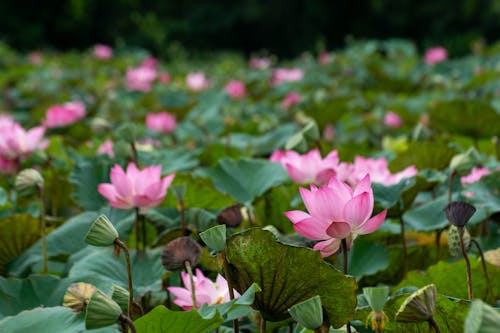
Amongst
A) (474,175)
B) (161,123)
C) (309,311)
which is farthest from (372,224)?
(161,123)

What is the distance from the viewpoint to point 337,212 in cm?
89

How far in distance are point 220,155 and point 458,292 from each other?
3.30 feet

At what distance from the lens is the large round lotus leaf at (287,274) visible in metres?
0.85

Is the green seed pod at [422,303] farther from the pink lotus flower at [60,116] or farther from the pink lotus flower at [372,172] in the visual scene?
the pink lotus flower at [60,116]

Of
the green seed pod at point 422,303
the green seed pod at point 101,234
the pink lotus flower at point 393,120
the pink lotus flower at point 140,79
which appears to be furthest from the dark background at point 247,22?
the green seed pod at point 422,303

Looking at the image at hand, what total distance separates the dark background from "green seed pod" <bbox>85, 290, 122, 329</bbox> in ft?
31.3

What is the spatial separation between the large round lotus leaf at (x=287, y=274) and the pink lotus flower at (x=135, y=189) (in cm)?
36

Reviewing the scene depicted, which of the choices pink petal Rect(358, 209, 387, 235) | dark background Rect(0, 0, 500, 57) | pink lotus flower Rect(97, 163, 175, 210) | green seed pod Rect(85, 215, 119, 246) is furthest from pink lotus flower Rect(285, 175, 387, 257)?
dark background Rect(0, 0, 500, 57)

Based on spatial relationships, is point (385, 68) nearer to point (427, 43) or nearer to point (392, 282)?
point (392, 282)

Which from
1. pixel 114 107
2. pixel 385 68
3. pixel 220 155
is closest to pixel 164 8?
pixel 385 68

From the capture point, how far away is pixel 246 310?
0.79 meters

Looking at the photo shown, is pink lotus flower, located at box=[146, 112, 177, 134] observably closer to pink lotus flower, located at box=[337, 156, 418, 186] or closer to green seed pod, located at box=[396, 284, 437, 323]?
pink lotus flower, located at box=[337, 156, 418, 186]

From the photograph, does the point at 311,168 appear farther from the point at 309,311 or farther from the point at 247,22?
the point at 247,22

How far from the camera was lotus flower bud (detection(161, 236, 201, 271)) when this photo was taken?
88cm
